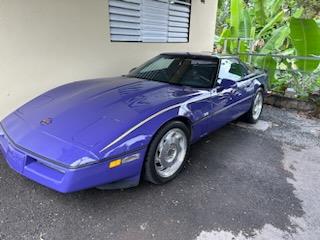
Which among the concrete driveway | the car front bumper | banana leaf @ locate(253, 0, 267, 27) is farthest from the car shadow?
banana leaf @ locate(253, 0, 267, 27)

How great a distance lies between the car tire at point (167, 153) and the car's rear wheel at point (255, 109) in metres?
2.21

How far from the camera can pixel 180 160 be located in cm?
296

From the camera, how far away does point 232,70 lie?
3.98m

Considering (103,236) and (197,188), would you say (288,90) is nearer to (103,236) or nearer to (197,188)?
(197,188)

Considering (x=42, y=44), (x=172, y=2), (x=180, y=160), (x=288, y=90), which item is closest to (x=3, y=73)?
(x=42, y=44)

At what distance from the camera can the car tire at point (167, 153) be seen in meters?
2.49

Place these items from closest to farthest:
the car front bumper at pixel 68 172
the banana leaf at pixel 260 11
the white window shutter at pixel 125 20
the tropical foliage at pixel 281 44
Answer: the car front bumper at pixel 68 172 → the white window shutter at pixel 125 20 → the tropical foliage at pixel 281 44 → the banana leaf at pixel 260 11

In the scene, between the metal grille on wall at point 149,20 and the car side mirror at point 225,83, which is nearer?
the car side mirror at point 225,83

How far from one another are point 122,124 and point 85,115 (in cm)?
43

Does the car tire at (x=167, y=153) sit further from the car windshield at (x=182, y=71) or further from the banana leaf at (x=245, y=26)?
the banana leaf at (x=245, y=26)

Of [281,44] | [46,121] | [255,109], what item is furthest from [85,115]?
[281,44]

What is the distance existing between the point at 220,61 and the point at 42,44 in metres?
2.66

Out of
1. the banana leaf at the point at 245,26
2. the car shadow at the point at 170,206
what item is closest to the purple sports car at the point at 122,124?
the car shadow at the point at 170,206

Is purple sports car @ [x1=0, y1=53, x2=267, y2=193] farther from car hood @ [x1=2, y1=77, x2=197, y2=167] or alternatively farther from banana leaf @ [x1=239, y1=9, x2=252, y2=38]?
banana leaf @ [x1=239, y1=9, x2=252, y2=38]
